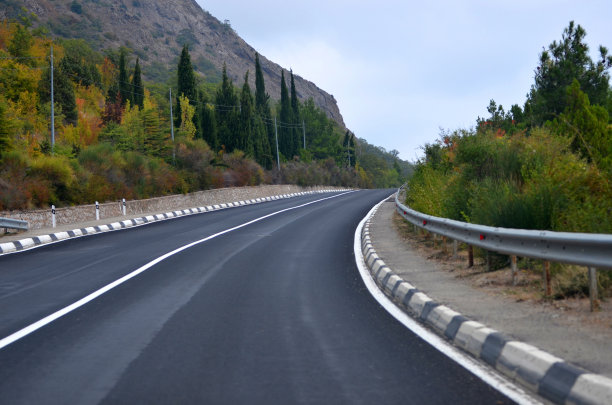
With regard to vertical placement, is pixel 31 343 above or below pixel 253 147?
below

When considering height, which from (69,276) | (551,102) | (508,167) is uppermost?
(551,102)

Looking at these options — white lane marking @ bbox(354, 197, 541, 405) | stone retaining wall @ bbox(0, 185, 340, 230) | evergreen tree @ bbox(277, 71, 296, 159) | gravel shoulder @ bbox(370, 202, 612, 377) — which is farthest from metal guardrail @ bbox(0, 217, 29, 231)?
evergreen tree @ bbox(277, 71, 296, 159)

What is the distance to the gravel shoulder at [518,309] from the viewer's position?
5.30 m

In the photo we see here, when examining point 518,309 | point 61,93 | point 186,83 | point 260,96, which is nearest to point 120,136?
point 186,83

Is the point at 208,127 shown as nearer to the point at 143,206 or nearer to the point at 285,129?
the point at 143,206

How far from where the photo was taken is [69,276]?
39.6ft

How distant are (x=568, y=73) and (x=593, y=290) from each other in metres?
32.4

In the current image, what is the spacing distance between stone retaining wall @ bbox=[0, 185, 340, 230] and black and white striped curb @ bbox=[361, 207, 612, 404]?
20.1 meters

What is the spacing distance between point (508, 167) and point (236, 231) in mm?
10350

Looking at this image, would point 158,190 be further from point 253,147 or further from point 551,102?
point 253,147

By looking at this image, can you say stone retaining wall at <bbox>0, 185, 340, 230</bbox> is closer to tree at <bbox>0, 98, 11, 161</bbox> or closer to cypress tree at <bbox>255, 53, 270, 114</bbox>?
tree at <bbox>0, 98, 11, 161</bbox>

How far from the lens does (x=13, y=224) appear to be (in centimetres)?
2186

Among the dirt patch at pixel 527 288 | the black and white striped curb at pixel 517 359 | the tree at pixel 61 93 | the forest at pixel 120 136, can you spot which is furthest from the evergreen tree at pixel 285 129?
the black and white striped curb at pixel 517 359

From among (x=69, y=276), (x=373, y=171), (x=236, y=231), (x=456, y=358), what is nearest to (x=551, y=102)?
(x=236, y=231)
